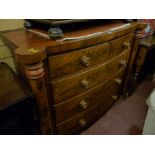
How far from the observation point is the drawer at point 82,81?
0.81 metres

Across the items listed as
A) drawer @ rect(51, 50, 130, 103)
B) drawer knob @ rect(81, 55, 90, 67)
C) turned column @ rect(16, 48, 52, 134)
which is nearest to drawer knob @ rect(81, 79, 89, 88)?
drawer @ rect(51, 50, 130, 103)

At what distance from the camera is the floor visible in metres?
1.33

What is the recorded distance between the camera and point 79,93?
944 mm

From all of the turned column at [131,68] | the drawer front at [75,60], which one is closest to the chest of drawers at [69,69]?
the drawer front at [75,60]

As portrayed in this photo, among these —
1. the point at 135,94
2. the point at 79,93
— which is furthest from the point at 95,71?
the point at 135,94

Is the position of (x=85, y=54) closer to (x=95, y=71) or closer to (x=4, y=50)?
(x=95, y=71)

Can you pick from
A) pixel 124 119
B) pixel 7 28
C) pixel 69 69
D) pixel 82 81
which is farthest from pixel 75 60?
pixel 124 119

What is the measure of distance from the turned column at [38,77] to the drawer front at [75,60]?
7 centimetres

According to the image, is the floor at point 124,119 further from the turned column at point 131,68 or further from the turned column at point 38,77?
the turned column at point 38,77

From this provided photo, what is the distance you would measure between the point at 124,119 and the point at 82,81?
0.83 m

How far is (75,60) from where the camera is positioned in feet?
2.56

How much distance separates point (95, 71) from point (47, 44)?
1.34 feet

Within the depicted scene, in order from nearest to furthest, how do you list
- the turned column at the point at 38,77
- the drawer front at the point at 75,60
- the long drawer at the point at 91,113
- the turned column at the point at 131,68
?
the turned column at the point at 38,77 < the drawer front at the point at 75,60 < the long drawer at the point at 91,113 < the turned column at the point at 131,68

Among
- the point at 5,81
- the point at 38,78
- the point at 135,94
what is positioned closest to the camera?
the point at 38,78
